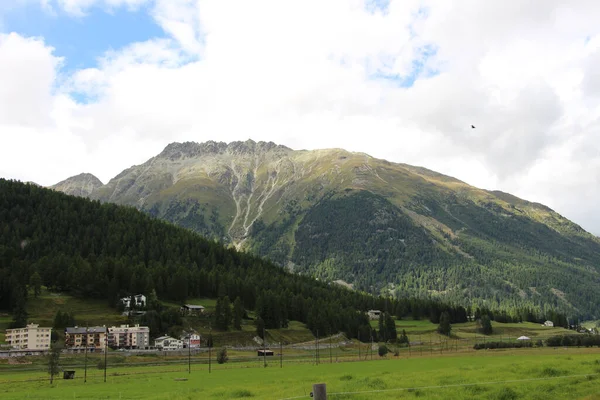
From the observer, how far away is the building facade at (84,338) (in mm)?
135500

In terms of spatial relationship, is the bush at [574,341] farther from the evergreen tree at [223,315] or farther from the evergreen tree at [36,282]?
the evergreen tree at [36,282]

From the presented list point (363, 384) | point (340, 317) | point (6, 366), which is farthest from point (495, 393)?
point (340, 317)

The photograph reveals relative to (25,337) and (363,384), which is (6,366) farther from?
(363,384)

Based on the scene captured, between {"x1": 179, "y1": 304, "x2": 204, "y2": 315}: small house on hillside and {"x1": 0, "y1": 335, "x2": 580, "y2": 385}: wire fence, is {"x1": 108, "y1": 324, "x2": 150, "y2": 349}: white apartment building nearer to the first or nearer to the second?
{"x1": 0, "y1": 335, "x2": 580, "y2": 385}: wire fence

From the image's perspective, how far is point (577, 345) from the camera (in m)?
150

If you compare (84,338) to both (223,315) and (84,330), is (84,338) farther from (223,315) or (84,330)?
(223,315)

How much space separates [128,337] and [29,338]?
25378 mm

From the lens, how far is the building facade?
135500mm

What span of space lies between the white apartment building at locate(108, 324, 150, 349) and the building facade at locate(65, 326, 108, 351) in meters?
2.91

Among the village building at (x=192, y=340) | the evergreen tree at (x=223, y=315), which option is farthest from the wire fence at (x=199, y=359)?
the evergreen tree at (x=223, y=315)

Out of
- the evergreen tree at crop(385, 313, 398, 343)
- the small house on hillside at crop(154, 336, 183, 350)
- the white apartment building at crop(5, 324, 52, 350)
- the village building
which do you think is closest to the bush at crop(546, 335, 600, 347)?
the evergreen tree at crop(385, 313, 398, 343)

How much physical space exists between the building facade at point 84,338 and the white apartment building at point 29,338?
5081 millimetres

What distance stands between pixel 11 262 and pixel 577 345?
18160 centimetres

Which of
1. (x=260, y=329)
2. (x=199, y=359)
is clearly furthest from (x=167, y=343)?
(x=260, y=329)
